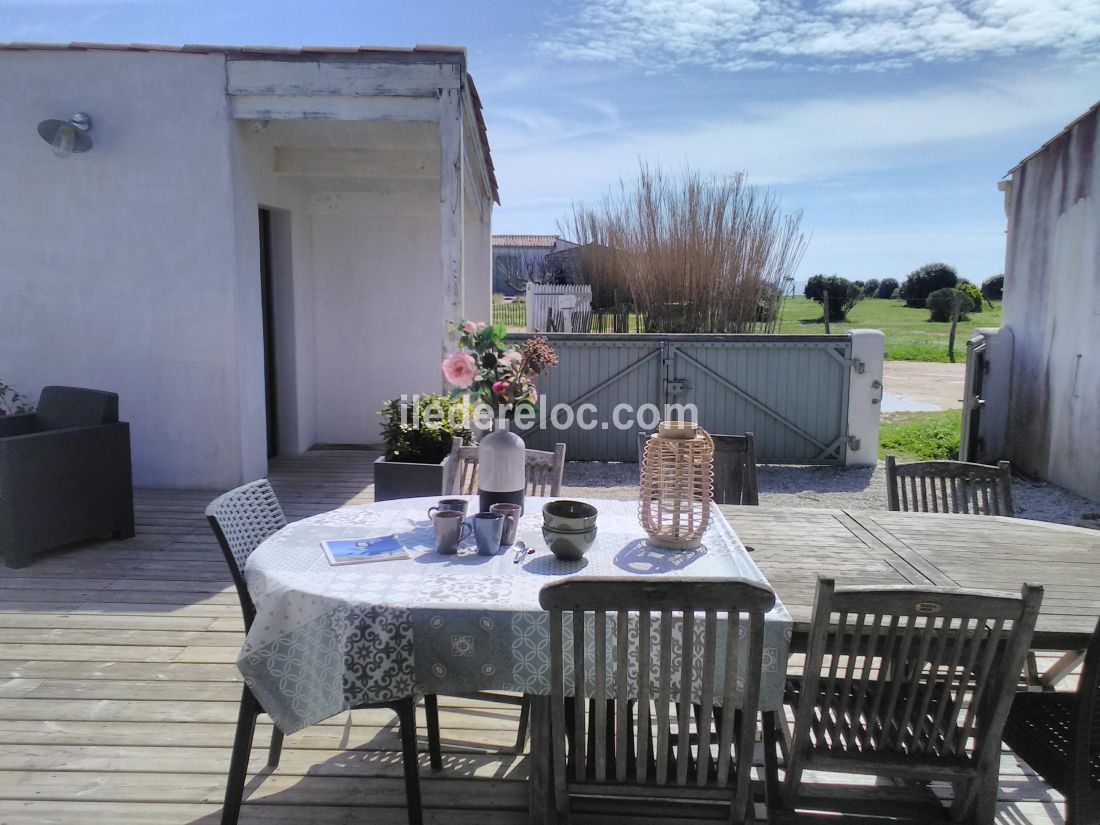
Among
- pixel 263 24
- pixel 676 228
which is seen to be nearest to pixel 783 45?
pixel 676 228

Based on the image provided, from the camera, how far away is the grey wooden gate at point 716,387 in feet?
23.0

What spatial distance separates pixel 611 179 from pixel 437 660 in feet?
26.7

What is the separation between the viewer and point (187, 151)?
5.00m

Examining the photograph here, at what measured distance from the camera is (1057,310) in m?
6.32

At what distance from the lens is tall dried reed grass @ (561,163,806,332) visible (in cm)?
794

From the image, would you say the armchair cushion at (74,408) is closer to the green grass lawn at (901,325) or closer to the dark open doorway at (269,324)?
the dark open doorway at (269,324)

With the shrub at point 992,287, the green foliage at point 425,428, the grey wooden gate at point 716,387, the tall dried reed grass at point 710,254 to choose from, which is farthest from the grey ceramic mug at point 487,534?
the shrub at point 992,287

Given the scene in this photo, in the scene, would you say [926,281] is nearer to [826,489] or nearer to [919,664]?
[826,489]

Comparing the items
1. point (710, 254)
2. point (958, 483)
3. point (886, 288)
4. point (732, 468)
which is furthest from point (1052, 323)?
point (886, 288)

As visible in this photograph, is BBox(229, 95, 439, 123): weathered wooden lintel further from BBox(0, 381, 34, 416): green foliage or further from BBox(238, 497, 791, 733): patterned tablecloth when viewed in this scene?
BBox(238, 497, 791, 733): patterned tablecloth

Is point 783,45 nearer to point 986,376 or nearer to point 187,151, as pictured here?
point 986,376

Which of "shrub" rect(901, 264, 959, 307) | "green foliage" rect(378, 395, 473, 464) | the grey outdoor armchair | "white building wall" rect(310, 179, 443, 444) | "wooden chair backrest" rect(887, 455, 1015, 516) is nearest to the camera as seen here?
"wooden chair backrest" rect(887, 455, 1015, 516)

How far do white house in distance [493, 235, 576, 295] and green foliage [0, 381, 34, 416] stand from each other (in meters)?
16.5

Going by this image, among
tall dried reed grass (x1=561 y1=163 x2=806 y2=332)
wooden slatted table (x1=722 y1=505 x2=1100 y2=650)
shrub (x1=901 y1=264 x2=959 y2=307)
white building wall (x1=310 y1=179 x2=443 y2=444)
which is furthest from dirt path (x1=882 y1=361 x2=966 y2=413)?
shrub (x1=901 y1=264 x2=959 y2=307)
